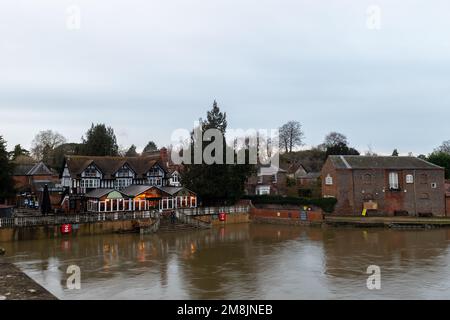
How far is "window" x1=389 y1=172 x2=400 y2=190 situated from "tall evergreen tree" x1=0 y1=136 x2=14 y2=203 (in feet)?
125

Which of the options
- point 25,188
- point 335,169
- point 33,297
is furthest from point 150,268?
point 25,188

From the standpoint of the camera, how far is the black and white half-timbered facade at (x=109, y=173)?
156ft

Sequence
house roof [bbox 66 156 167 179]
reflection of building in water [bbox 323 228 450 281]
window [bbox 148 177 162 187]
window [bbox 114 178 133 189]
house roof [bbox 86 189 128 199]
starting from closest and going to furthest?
1. reflection of building in water [bbox 323 228 450 281]
2. house roof [bbox 86 189 128 199]
3. house roof [bbox 66 156 167 179]
4. window [bbox 114 178 133 189]
5. window [bbox 148 177 162 187]

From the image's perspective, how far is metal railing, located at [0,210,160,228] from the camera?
34.9m

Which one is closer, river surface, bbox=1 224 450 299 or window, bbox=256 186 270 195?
river surface, bbox=1 224 450 299

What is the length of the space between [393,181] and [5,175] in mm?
38866

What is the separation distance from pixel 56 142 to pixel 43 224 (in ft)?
202

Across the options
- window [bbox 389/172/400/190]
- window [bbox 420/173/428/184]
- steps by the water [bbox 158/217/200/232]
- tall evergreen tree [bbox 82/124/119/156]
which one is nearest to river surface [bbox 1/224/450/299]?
steps by the water [bbox 158/217/200/232]

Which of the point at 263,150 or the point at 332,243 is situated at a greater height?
the point at 263,150

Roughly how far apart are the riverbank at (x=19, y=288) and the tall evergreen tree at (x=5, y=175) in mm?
20863

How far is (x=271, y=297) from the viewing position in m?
19.0

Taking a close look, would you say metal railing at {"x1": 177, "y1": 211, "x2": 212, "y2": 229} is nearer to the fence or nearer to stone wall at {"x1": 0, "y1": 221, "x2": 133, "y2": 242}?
the fence

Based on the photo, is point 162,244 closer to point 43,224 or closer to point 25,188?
point 43,224

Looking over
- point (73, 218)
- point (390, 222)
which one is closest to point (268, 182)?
point (390, 222)
